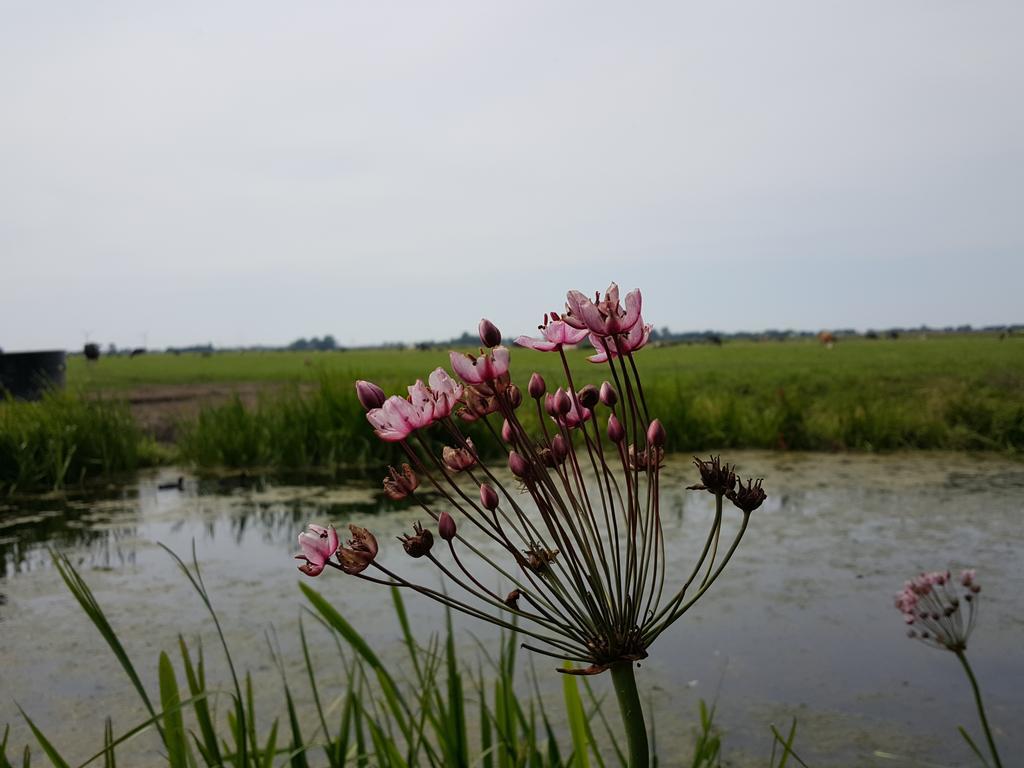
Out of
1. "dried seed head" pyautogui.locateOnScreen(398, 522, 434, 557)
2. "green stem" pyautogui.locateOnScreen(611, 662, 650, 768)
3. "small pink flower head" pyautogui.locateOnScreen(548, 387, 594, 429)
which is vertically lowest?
"green stem" pyautogui.locateOnScreen(611, 662, 650, 768)

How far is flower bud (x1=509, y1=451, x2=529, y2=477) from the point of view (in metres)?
1.13

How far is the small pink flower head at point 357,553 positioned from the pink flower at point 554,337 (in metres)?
0.35

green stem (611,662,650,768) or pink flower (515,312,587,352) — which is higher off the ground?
pink flower (515,312,587,352)

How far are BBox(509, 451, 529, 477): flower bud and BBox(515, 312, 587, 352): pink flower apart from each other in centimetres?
19

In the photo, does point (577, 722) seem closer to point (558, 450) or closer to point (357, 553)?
point (558, 450)

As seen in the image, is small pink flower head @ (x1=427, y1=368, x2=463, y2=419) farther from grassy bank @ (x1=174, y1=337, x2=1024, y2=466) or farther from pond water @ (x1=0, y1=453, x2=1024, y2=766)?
grassy bank @ (x1=174, y1=337, x2=1024, y2=466)

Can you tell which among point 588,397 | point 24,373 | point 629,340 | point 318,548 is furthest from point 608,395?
point 24,373

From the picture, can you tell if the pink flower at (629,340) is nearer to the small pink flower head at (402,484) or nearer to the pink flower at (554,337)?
the pink flower at (554,337)

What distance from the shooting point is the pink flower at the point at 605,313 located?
1143 millimetres

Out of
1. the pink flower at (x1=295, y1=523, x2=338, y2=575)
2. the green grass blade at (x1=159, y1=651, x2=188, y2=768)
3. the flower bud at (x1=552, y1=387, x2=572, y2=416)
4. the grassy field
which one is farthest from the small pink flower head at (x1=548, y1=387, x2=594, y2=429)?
the grassy field

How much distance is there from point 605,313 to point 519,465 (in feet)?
0.73

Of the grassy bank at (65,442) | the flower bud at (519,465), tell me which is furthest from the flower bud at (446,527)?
the grassy bank at (65,442)

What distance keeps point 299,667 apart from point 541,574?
327 centimetres

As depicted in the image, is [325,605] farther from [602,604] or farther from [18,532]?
[18,532]
